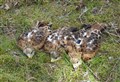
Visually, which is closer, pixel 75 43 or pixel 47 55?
pixel 75 43

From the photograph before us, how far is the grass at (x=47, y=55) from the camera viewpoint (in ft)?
11.3

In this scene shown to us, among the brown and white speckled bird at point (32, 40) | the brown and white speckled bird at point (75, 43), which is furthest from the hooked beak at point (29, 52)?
the brown and white speckled bird at point (75, 43)

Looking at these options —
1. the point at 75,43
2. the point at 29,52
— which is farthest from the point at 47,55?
the point at 75,43

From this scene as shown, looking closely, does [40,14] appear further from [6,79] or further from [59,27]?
[6,79]

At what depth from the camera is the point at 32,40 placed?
362cm

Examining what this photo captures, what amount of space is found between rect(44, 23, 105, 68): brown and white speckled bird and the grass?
0.24 ft

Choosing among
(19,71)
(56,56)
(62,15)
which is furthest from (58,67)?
(62,15)

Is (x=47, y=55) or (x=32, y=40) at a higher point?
(x=32, y=40)

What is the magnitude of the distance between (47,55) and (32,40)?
22cm

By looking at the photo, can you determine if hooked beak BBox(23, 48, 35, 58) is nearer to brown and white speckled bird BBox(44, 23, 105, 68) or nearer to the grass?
the grass

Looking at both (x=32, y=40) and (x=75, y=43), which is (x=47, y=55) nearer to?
(x=32, y=40)

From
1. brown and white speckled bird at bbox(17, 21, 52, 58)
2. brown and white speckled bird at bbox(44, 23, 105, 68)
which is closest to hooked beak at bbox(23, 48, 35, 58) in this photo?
brown and white speckled bird at bbox(17, 21, 52, 58)

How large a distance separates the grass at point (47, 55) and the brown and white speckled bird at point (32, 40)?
73 mm

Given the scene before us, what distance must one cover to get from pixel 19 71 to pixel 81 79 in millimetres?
634
